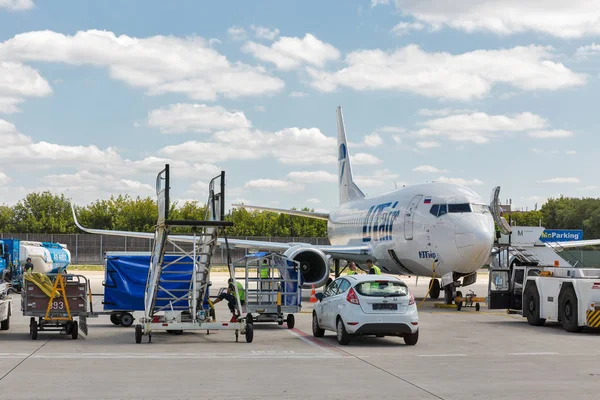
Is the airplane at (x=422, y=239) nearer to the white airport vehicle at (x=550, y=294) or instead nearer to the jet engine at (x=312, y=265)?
the jet engine at (x=312, y=265)

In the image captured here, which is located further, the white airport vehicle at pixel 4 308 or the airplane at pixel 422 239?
the airplane at pixel 422 239

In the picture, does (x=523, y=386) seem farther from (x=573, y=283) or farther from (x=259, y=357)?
(x=573, y=283)

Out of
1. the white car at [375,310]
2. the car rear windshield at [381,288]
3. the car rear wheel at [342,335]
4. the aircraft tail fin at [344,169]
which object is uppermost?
the aircraft tail fin at [344,169]

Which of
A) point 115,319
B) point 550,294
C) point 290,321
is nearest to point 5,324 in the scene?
point 115,319

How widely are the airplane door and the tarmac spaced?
789 centimetres

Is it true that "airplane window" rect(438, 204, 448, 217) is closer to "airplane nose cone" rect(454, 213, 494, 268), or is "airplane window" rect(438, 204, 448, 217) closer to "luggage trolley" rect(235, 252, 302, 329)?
"airplane nose cone" rect(454, 213, 494, 268)

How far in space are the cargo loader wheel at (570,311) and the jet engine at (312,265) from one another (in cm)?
1133

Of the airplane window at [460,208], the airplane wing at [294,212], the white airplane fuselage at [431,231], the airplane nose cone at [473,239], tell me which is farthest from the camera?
the airplane wing at [294,212]

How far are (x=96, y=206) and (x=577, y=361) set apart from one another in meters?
101

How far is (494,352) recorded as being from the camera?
15906 millimetres

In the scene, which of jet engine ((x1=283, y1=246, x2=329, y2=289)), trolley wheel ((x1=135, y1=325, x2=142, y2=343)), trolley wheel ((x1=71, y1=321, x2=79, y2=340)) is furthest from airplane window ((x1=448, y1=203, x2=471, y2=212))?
trolley wheel ((x1=71, y1=321, x2=79, y2=340))

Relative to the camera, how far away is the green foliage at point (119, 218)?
107 metres

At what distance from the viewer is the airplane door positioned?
1126 inches

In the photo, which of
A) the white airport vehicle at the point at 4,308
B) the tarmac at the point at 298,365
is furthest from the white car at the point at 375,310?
the white airport vehicle at the point at 4,308
